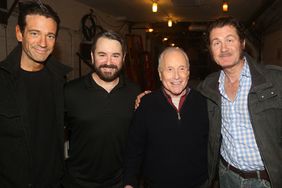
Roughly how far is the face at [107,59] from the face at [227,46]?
Result: 824mm

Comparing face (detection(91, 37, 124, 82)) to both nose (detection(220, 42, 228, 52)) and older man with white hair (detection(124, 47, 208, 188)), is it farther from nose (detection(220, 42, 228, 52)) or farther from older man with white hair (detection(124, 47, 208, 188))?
nose (detection(220, 42, 228, 52))

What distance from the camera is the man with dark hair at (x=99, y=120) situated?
225 centimetres

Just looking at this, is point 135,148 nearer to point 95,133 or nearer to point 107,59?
point 95,133

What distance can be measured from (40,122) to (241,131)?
1.55m

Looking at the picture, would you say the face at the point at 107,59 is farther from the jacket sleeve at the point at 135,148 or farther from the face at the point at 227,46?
the face at the point at 227,46

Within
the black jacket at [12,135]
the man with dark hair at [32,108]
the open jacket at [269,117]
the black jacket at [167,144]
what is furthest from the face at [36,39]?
the open jacket at [269,117]

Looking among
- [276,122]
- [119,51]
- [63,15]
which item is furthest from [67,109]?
[63,15]

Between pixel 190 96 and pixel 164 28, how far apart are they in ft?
28.3

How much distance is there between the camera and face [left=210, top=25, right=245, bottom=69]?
7.42 feet

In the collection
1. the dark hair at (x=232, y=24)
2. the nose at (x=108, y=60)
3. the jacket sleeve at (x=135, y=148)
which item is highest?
the dark hair at (x=232, y=24)

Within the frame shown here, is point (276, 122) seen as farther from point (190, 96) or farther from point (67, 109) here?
point (67, 109)

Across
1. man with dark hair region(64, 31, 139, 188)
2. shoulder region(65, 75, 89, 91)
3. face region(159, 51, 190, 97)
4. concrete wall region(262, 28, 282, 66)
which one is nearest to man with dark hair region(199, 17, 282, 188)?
face region(159, 51, 190, 97)

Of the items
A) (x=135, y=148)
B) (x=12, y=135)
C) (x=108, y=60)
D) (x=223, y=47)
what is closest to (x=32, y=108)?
→ (x=12, y=135)

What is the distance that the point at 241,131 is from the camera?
220 cm
